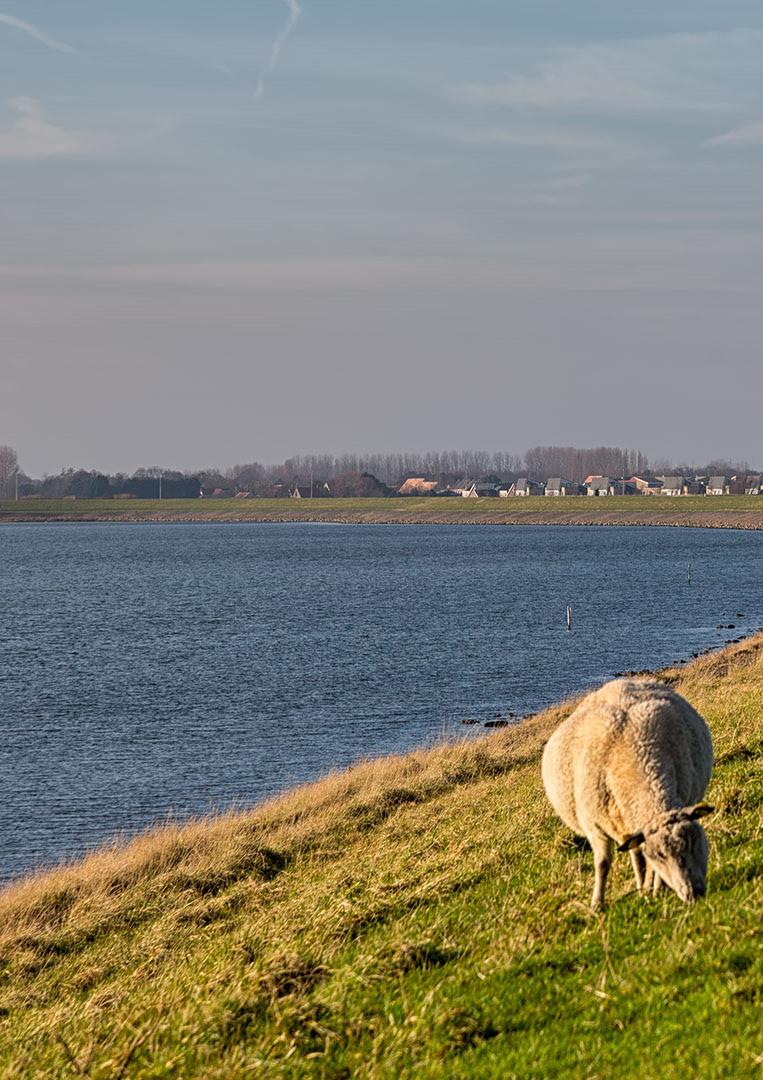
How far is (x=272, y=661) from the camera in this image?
192 ft

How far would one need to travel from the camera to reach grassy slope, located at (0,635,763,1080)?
24.9 ft

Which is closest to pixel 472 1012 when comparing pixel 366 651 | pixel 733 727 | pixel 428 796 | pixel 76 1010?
pixel 76 1010

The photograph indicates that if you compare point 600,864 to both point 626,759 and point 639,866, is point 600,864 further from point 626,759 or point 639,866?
point 626,759

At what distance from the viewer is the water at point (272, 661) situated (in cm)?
3378

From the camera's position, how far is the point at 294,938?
11.8 meters

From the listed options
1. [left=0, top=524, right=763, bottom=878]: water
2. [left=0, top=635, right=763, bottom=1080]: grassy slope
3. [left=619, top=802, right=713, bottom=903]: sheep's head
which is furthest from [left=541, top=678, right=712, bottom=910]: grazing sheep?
[left=0, top=524, right=763, bottom=878]: water

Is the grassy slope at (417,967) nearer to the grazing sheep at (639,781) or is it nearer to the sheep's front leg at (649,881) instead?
the sheep's front leg at (649,881)

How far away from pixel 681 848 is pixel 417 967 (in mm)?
2264

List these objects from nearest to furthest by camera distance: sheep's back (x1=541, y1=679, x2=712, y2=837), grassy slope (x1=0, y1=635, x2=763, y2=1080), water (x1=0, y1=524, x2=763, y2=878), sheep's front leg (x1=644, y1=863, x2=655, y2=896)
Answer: grassy slope (x1=0, y1=635, x2=763, y2=1080), sheep's front leg (x1=644, y1=863, x2=655, y2=896), sheep's back (x1=541, y1=679, x2=712, y2=837), water (x1=0, y1=524, x2=763, y2=878)

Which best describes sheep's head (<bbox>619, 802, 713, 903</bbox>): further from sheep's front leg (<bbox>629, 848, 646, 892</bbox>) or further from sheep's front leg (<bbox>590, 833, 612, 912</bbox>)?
sheep's front leg (<bbox>590, 833, 612, 912</bbox>)

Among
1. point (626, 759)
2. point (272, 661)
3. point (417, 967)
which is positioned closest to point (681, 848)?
point (626, 759)

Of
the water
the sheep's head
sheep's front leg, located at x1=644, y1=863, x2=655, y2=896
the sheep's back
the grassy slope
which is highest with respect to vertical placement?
the sheep's back

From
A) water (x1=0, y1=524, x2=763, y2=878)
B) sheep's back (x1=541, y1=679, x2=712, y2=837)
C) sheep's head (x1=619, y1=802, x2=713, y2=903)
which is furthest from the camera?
water (x1=0, y1=524, x2=763, y2=878)

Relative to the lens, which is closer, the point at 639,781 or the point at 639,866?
the point at 639,781
